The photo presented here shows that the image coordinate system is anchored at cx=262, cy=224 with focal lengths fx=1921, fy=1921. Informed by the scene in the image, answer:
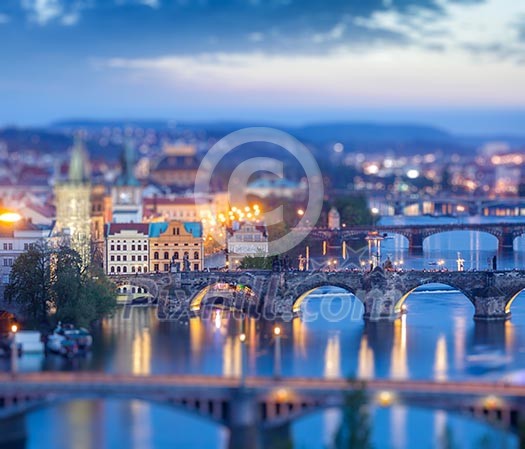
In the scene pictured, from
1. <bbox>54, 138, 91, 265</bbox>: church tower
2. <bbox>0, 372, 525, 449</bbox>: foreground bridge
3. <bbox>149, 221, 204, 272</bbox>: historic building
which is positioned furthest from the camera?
<bbox>54, 138, 91, 265</bbox>: church tower

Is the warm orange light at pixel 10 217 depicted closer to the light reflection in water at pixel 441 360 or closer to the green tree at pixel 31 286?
Answer: the green tree at pixel 31 286

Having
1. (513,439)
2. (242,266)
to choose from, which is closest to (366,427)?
(513,439)

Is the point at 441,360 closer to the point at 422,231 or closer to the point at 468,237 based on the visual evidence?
the point at 422,231

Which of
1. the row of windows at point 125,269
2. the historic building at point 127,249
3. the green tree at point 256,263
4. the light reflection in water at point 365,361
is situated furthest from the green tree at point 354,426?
the historic building at point 127,249

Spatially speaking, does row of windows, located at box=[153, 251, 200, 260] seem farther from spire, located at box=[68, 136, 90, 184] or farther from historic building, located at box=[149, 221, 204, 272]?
spire, located at box=[68, 136, 90, 184]

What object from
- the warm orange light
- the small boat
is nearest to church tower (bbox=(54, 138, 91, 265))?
the warm orange light

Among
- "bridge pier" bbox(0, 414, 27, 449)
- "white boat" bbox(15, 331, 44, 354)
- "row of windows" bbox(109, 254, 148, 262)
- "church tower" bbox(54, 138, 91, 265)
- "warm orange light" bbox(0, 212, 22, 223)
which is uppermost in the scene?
"church tower" bbox(54, 138, 91, 265)
